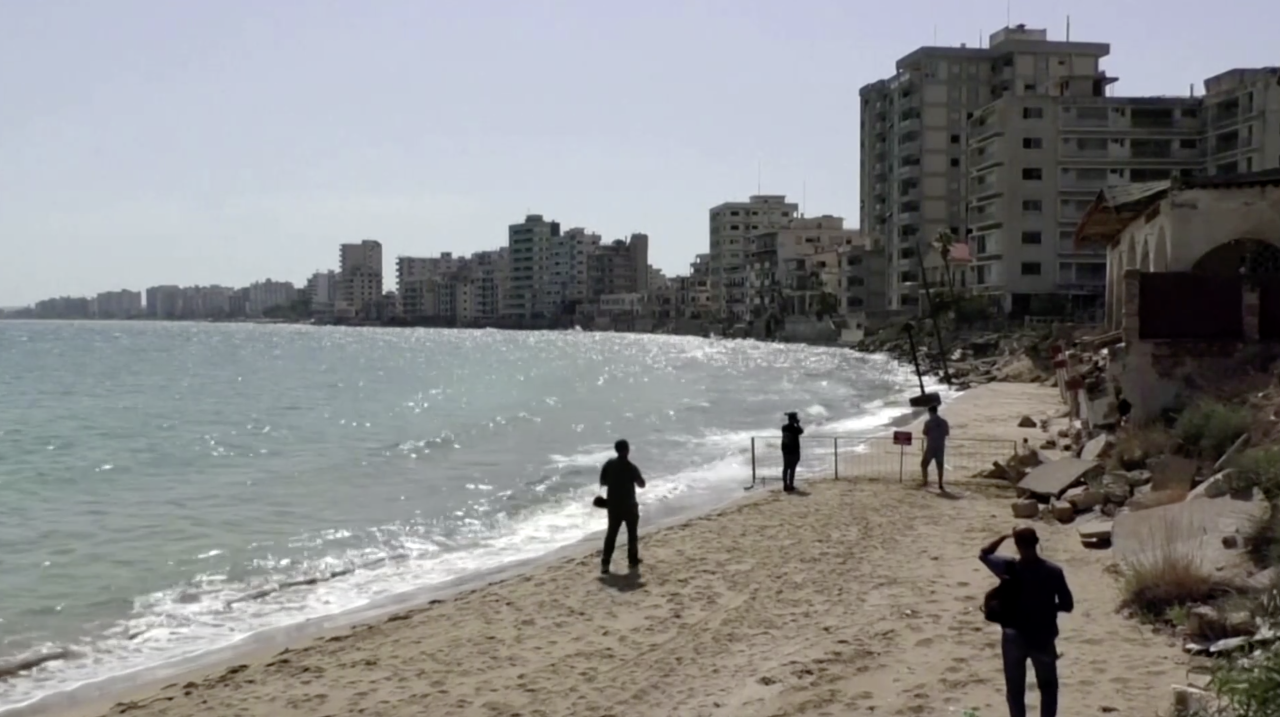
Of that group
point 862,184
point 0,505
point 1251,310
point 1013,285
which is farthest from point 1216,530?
point 862,184

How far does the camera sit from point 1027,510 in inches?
641

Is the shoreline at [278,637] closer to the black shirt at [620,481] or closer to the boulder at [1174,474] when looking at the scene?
the black shirt at [620,481]

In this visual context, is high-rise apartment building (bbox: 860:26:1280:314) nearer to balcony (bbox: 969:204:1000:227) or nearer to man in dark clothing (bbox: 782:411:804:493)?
balcony (bbox: 969:204:1000:227)

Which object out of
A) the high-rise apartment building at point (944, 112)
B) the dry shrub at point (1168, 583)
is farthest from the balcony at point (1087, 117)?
the dry shrub at point (1168, 583)

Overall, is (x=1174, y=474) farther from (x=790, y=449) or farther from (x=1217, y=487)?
(x=790, y=449)

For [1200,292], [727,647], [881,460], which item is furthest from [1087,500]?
[881,460]

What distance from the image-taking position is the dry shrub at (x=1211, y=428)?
15.3 meters

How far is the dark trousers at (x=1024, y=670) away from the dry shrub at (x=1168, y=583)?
9.87ft

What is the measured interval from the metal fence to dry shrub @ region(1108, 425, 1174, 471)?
374cm

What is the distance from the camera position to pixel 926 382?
64938 mm

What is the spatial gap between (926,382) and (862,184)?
2450 inches

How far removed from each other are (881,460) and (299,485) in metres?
14.1

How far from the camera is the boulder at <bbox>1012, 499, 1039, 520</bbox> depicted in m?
16.2

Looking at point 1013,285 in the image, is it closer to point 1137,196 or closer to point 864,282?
point 864,282
